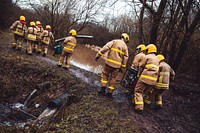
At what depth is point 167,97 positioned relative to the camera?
906 centimetres

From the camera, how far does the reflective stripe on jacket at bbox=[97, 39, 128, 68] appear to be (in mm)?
6346

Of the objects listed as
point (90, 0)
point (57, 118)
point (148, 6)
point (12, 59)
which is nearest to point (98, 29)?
point (90, 0)

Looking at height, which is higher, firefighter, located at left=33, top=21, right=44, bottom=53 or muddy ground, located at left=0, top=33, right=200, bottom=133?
firefighter, located at left=33, top=21, right=44, bottom=53

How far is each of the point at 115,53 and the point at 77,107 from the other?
2157mm

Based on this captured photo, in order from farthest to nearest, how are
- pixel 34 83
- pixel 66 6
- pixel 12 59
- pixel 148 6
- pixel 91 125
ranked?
pixel 66 6
pixel 148 6
pixel 12 59
pixel 34 83
pixel 91 125

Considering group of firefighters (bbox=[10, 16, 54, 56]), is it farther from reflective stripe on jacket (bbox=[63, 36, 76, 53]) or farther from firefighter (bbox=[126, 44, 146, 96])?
firefighter (bbox=[126, 44, 146, 96])

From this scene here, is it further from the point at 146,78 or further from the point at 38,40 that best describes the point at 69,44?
the point at 146,78

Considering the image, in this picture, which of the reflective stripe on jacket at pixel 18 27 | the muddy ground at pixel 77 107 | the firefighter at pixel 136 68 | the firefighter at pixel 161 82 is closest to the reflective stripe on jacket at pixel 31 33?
the reflective stripe on jacket at pixel 18 27

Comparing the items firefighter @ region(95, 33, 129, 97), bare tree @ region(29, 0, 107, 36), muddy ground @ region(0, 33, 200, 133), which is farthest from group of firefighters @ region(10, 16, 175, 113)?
bare tree @ region(29, 0, 107, 36)

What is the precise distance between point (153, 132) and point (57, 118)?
8.51 ft

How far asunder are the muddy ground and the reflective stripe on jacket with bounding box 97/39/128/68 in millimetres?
1300

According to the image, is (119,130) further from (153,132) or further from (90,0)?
(90,0)

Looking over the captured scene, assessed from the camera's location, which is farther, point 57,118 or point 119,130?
point 57,118

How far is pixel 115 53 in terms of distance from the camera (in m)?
6.37
